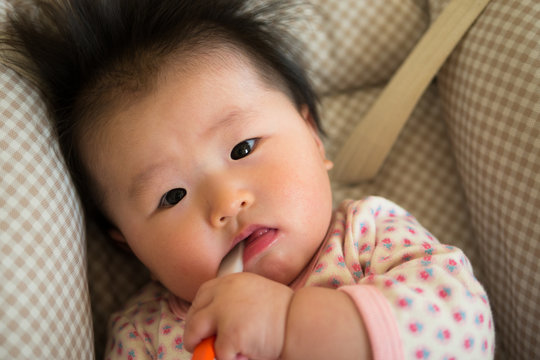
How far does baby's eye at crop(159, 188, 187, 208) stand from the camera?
2.90ft

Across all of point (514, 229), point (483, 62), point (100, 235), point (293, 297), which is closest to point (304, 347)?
point (293, 297)

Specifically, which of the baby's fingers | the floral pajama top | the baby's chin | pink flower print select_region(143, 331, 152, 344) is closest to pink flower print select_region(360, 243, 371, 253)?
the floral pajama top

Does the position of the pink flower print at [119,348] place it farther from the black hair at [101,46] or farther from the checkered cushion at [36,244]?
the black hair at [101,46]

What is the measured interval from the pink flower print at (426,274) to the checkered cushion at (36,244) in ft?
1.87

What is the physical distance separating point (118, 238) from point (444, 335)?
688mm

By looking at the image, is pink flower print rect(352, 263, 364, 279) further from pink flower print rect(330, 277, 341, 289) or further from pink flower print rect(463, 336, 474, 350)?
pink flower print rect(463, 336, 474, 350)

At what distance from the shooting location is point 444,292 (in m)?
0.74

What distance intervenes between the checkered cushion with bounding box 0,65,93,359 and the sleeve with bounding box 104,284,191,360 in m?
0.10

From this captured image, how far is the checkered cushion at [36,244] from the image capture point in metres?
0.75

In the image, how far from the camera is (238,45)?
0.98 metres

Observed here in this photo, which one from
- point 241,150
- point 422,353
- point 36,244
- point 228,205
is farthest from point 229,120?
point 422,353

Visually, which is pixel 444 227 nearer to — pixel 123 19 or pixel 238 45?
pixel 238 45

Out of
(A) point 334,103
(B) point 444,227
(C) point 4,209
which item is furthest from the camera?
→ (A) point 334,103

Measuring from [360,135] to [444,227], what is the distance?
0.99 feet
